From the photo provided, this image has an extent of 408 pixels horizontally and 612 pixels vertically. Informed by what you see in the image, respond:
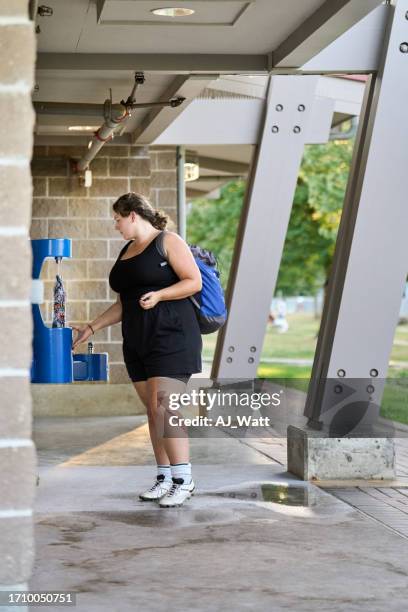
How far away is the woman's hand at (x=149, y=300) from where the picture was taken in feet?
21.6

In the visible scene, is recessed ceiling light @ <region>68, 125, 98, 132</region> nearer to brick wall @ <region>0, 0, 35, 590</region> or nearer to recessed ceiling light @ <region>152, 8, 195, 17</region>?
recessed ceiling light @ <region>152, 8, 195, 17</region>

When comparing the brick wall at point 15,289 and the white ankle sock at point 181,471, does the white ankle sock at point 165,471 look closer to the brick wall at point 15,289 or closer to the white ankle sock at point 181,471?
the white ankle sock at point 181,471

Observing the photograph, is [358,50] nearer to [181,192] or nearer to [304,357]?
[181,192]

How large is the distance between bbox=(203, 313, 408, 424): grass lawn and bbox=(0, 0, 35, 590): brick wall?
10.2 meters

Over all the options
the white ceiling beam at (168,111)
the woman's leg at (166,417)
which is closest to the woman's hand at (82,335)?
the woman's leg at (166,417)

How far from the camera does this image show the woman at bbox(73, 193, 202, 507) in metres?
6.75

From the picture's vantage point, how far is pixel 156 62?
7.63 meters

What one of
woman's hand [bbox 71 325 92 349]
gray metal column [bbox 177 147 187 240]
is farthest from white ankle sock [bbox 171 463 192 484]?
gray metal column [bbox 177 147 187 240]

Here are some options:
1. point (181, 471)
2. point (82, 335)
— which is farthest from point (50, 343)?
point (181, 471)

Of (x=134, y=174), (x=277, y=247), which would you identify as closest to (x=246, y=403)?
(x=277, y=247)

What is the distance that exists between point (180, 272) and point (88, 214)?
19.3ft

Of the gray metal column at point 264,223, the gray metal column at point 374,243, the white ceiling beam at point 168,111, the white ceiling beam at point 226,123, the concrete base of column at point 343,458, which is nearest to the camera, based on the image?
the concrete base of column at point 343,458

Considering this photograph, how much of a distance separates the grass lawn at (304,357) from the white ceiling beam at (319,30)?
22.9 feet

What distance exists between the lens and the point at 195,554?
550cm
